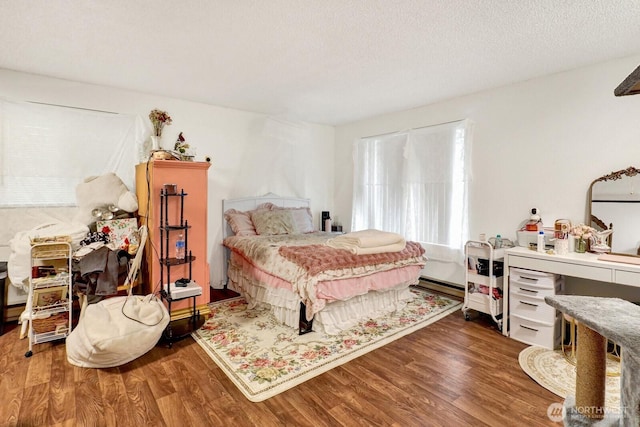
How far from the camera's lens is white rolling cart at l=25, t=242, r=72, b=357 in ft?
8.43

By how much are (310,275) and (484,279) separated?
1.82m

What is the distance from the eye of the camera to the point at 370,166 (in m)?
4.97

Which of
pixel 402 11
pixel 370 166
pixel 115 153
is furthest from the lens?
pixel 370 166

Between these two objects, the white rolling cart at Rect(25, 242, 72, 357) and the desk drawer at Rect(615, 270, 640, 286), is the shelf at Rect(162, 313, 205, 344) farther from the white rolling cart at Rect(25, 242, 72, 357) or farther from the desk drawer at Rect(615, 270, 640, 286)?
the desk drawer at Rect(615, 270, 640, 286)

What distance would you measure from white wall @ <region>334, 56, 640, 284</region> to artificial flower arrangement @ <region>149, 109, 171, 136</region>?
3.32 metres

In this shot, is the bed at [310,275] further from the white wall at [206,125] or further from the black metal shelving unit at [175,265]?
the black metal shelving unit at [175,265]

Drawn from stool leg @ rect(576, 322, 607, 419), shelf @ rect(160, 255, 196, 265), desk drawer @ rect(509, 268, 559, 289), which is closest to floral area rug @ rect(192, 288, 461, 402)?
shelf @ rect(160, 255, 196, 265)

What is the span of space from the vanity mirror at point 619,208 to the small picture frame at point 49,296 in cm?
474

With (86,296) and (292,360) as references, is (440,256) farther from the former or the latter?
(86,296)

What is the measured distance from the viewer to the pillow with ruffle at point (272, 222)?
4219 mm

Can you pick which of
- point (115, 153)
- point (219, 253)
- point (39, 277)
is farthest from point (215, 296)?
point (115, 153)

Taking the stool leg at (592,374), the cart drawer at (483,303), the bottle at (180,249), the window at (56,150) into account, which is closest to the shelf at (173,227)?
the bottle at (180,249)

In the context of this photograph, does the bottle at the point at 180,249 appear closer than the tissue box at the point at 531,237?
Yes

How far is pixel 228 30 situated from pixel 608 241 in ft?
12.0
